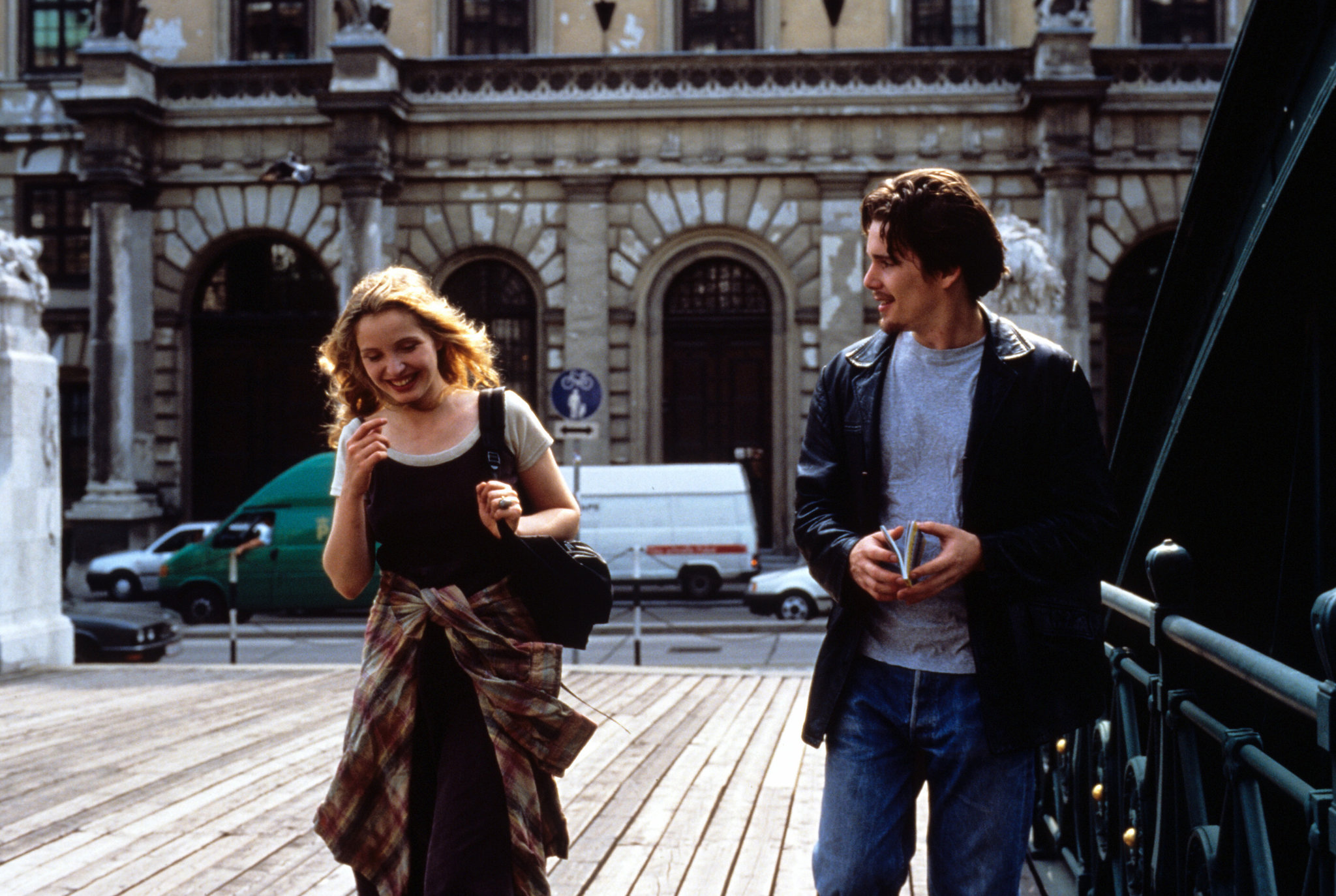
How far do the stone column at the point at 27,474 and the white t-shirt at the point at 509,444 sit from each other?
24.0ft

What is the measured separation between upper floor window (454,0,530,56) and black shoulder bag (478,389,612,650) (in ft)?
69.7

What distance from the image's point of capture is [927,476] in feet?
8.73

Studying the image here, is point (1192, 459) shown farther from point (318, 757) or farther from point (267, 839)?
point (318, 757)

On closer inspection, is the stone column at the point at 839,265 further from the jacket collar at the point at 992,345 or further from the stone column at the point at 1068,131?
the jacket collar at the point at 992,345

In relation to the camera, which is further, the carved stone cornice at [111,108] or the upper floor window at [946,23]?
the upper floor window at [946,23]

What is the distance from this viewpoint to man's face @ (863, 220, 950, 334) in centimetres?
262

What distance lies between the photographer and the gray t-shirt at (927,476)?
2.61 m

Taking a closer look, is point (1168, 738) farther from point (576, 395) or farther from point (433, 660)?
point (576, 395)

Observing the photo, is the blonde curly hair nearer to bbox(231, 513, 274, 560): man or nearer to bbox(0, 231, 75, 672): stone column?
bbox(0, 231, 75, 672): stone column

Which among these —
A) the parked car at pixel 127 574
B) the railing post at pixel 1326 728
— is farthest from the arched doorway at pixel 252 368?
the railing post at pixel 1326 728

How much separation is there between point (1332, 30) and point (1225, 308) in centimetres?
71

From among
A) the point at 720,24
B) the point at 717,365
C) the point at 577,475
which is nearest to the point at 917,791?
→ the point at 577,475

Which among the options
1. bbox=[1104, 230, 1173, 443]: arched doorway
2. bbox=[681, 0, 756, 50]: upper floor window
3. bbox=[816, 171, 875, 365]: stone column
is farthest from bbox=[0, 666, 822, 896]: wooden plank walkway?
bbox=[681, 0, 756, 50]: upper floor window

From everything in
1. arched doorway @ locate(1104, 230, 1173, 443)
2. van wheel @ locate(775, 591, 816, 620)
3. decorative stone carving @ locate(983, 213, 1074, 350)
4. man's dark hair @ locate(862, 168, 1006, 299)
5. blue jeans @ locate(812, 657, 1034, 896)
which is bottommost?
van wheel @ locate(775, 591, 816, 620)
